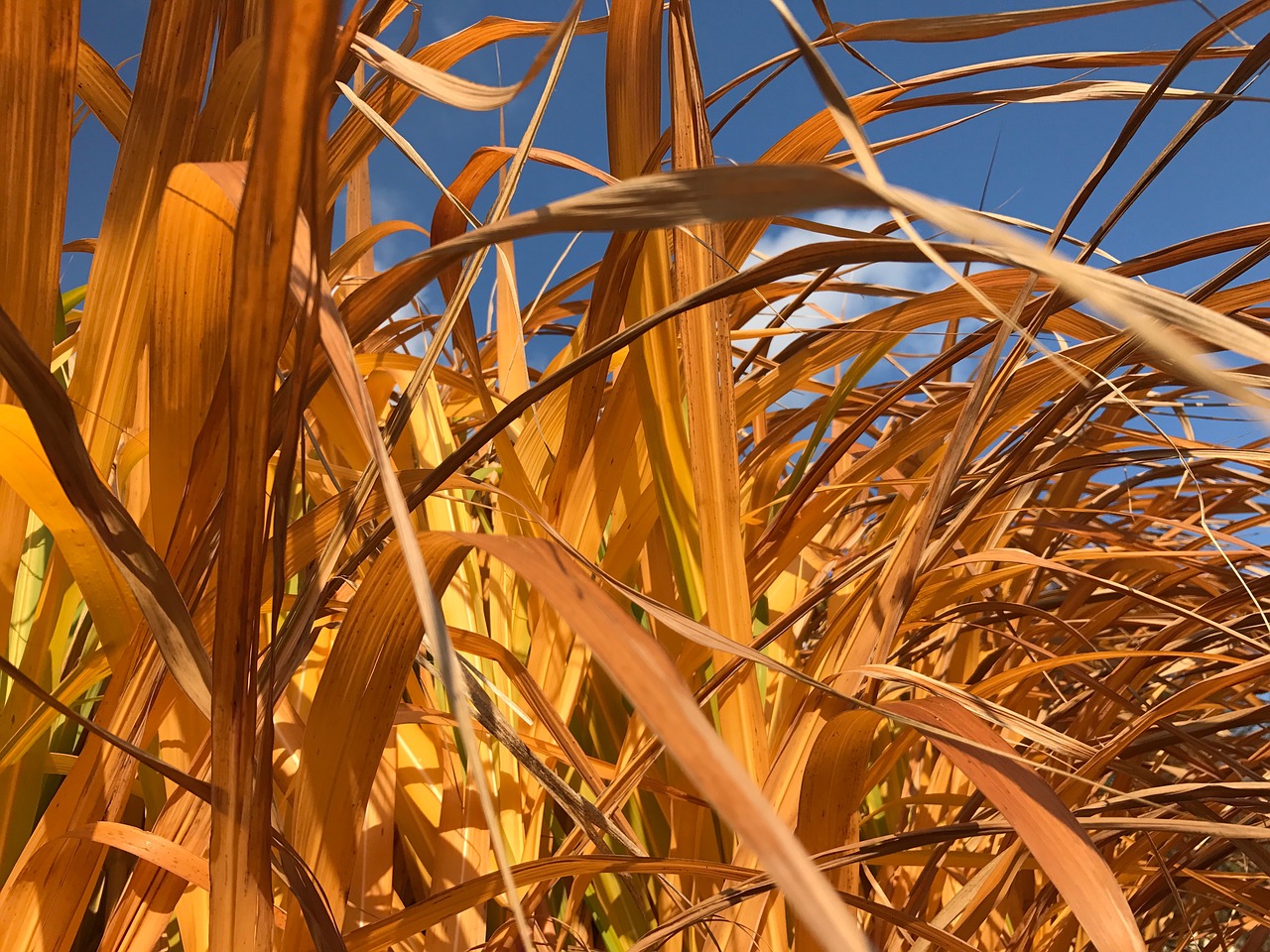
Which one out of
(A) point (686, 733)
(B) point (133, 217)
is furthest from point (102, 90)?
(A) point (686, 733)

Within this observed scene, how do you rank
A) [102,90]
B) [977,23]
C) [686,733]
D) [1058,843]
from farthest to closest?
1. [102,90]
2. [977,23]
3. [1058,843]
4. [686,733]

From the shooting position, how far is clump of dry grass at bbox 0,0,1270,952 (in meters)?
0.16

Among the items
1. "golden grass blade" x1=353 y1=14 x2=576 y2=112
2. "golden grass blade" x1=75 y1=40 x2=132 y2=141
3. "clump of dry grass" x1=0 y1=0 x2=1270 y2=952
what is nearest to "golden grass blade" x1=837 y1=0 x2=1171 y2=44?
"clump of dry grass" x1=0 y1=0 x2=1270 y2=952

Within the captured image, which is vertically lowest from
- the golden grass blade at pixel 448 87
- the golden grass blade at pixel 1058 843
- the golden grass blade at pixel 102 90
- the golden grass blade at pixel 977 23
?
the golden grass blade at pixel 1058 843

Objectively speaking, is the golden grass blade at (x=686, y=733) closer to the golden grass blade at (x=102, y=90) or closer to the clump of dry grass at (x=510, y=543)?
the clump of dry grass at (x=510, y=543)

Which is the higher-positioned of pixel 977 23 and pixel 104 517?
pixel 977 23

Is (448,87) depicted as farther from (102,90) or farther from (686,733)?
(102,90)

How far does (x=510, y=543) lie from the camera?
190 mm

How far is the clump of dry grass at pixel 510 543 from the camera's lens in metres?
0.16

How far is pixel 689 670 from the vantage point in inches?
16.9

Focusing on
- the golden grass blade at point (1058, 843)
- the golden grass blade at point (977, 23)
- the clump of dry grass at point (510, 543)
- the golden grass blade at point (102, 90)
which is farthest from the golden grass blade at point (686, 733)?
the golden grass blade at point (102, 90)

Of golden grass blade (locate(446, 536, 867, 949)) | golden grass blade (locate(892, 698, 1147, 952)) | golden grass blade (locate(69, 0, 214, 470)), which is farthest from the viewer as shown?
golden grass blade (locate(69, 0, 214, 470))

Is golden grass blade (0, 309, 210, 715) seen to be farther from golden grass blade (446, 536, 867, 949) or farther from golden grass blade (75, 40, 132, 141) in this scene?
golden grass blade (75, 40, 132, 141)

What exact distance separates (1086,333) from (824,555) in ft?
0.99
